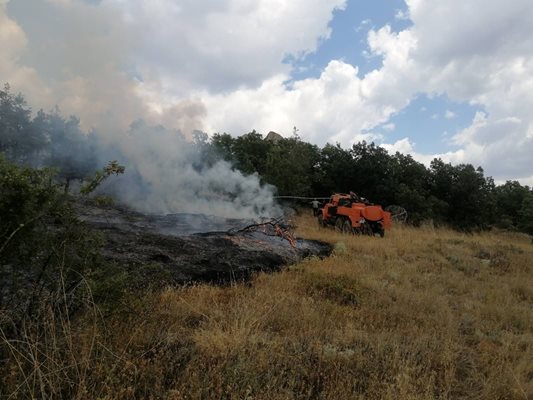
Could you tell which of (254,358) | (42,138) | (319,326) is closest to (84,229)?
(254,358)

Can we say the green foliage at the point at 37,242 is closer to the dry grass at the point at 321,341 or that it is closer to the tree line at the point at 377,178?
the dry grass at the point at 321,341

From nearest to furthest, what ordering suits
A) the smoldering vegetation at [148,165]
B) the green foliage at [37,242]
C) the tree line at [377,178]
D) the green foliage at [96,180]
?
1. the green foliage at [37,242]
2. the green foliage at [96,180]
3. the smoldering vegetation at [148,165]
4. the tree line at [377,178]

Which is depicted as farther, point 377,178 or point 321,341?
point 377,178

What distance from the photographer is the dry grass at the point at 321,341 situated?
12.4 feet

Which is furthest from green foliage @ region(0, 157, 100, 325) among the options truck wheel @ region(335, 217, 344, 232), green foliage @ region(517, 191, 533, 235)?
green foliage @ region(517, 191, 533, 235)

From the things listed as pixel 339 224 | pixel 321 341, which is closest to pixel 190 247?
pixel 321 341

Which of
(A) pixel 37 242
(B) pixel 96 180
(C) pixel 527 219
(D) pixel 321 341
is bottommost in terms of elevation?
(D) pixel 321 341

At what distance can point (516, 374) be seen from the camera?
484 cm

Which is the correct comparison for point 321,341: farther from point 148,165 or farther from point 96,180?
point 148,165

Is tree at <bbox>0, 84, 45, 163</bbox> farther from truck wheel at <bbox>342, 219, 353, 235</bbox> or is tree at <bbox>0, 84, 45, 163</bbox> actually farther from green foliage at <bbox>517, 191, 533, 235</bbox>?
green foliage at <bbox>517, 191, 533, 235</bbox>

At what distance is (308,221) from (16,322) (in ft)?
49.9

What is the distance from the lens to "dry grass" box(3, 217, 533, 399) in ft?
12.4

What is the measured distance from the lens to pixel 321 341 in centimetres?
511

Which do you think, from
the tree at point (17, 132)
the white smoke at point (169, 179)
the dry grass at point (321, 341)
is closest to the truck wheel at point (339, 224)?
the white smoke at point (169, 179)
